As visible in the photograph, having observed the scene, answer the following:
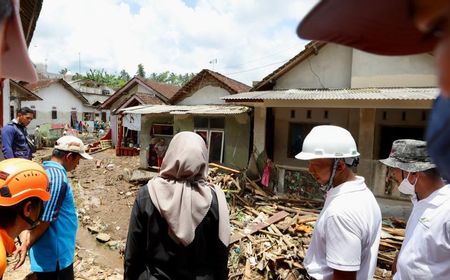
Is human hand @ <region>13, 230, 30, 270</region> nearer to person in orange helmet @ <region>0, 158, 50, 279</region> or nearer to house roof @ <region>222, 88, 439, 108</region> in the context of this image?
person in orange helmet @ <region>0, 158, 50, 279</region>

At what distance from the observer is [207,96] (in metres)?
14.6

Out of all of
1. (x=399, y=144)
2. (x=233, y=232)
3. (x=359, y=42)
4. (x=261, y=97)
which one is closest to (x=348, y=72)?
(x=261, y=97)

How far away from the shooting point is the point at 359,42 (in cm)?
68

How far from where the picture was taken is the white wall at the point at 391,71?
8.59m

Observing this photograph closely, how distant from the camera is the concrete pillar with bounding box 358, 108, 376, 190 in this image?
8570mm

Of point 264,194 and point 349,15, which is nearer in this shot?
point 349,15

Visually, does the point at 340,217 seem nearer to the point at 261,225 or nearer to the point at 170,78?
the point at 261,225

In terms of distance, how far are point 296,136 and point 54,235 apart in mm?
9022

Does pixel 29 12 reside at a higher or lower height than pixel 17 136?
higher

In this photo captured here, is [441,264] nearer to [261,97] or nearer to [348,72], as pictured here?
[261,97]

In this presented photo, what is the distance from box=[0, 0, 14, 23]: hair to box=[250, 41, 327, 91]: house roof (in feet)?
32.1

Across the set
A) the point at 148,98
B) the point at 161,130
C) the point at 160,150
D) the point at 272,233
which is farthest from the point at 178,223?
the point at 148,98

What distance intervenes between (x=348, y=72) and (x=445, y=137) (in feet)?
33.8

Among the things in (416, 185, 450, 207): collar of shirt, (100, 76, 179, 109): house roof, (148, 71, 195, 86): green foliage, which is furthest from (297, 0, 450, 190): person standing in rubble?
(148, 71, 195, 86): green foliage
